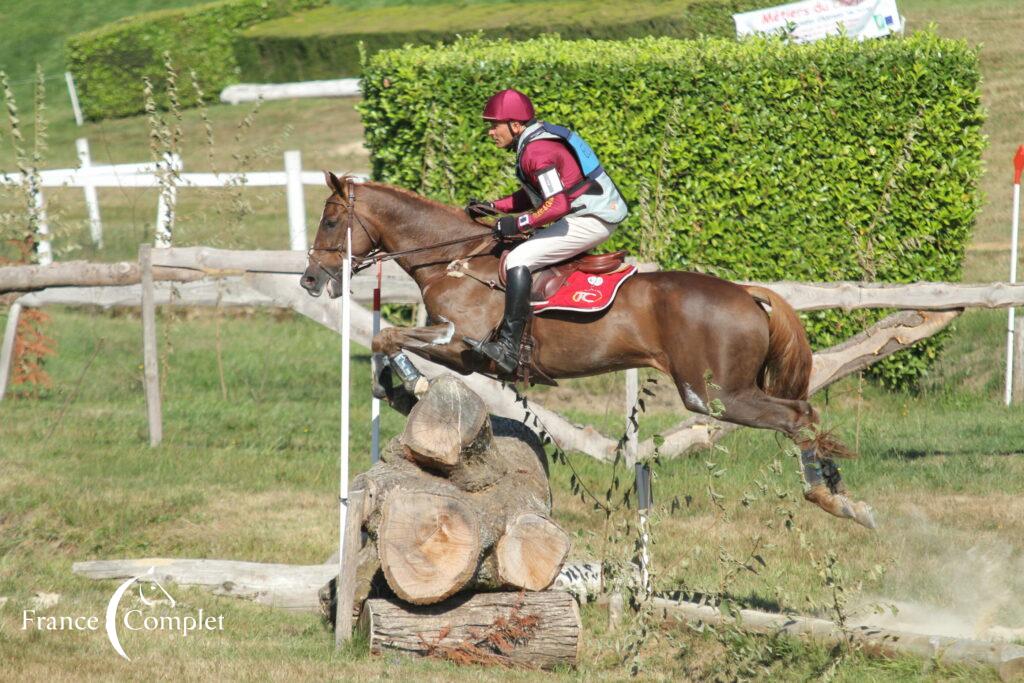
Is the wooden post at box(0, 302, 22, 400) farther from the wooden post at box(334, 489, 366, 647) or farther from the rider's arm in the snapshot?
the wooden post at box(334, 489, 366, 647)

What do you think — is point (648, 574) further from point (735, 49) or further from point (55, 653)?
point (735, 49)

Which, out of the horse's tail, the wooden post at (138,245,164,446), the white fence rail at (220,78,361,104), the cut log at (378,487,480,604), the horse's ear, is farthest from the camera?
the white fence rail at (220,78,361,104)

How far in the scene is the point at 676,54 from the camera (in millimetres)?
12094

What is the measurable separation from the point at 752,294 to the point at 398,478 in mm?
2537

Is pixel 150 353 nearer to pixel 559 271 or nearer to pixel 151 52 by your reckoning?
pixel 559 271

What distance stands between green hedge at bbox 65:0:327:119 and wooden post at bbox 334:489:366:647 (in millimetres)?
21478

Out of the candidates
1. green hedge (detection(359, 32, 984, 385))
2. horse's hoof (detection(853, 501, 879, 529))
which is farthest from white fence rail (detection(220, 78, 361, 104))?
horse's hoof (detection(853, 501, 879, 529))

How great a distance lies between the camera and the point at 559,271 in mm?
7703

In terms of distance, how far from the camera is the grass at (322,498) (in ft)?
21.0

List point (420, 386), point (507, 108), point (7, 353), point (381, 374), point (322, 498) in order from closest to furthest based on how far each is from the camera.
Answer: point (420, 386) < point (507, 108) < point (381, 374) < point (322, 498) < point (7, 353)

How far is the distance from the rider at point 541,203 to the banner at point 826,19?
6024 millimetres

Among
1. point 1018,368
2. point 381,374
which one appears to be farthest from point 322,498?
point 1018,368

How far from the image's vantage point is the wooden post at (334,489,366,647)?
20.8 feet

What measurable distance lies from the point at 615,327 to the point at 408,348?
1.28 meters
